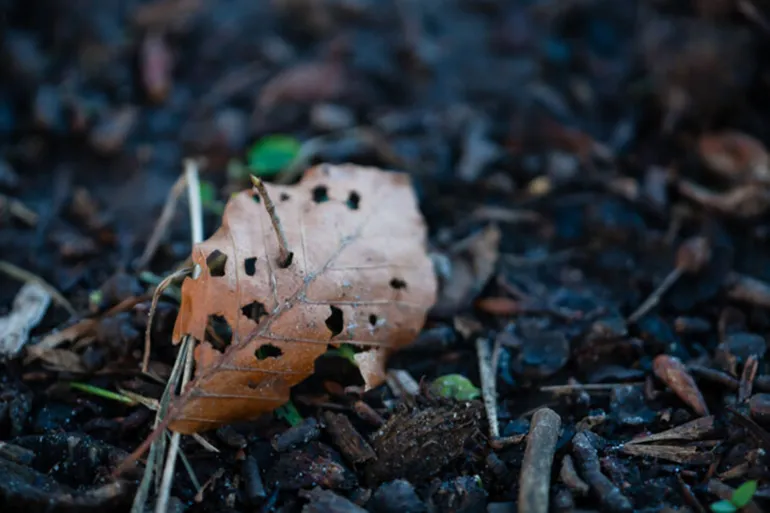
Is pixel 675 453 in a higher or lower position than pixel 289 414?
lower

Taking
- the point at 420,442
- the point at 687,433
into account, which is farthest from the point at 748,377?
the point at 420,442

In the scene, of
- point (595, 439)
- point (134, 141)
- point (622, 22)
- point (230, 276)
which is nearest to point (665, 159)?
point (622, 22)

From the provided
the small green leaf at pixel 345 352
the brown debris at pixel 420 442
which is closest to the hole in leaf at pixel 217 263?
the small green leaf at pixel 345 352

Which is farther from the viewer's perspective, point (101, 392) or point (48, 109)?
point (48, 109)

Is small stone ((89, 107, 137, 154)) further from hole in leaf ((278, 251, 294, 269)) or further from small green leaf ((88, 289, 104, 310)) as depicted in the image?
hole in leaf ((278, 251, 294, 269))

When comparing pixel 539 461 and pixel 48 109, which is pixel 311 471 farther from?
Result: pixel 48 109

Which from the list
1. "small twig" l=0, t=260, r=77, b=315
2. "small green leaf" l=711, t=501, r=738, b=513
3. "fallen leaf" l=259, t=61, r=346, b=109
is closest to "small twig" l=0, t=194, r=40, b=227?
"small twig" l=0, t=260, r=77, b=315

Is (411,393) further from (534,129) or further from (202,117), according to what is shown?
(202,117)
